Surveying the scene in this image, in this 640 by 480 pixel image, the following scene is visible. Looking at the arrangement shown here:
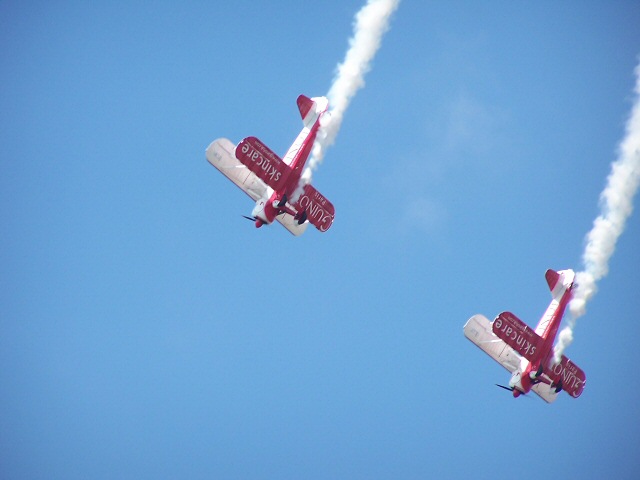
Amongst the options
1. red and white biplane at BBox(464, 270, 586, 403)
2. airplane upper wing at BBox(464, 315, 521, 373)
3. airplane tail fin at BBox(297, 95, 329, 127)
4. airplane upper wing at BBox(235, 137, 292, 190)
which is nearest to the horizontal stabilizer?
red and white biplane at BBox(464, 270, 586, 403)

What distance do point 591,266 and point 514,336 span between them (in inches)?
182

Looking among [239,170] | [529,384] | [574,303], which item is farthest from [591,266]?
[239,170]

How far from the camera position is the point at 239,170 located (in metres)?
47.8

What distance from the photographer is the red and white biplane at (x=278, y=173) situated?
4497 cm

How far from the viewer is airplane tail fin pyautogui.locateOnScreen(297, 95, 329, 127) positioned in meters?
45.9

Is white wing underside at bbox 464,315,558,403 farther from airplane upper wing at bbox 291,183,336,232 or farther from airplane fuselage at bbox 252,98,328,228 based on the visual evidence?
airplane fuselage at bbox 252,98,328,228

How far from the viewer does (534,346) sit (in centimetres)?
4756

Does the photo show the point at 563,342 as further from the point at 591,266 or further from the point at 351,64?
the point at 351,64

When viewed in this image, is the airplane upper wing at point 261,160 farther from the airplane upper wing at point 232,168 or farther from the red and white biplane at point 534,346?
the red and white biplane at point 534,346

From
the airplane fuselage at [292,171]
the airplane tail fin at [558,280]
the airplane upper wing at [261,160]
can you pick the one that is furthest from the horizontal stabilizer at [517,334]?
the airplane upper wing at [261,160]

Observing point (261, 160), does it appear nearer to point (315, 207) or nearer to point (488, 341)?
point (315, 207)

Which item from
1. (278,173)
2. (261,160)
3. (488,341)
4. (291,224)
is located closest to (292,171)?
(278,173)

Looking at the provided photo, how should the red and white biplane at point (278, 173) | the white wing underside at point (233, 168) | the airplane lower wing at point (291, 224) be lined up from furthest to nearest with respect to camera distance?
the airplane lower wing at point (291, 224) → the white wing underside at point (233, 168) → the red and white biplane at point (278, 173)

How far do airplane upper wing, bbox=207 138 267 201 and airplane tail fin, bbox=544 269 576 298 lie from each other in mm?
13547
